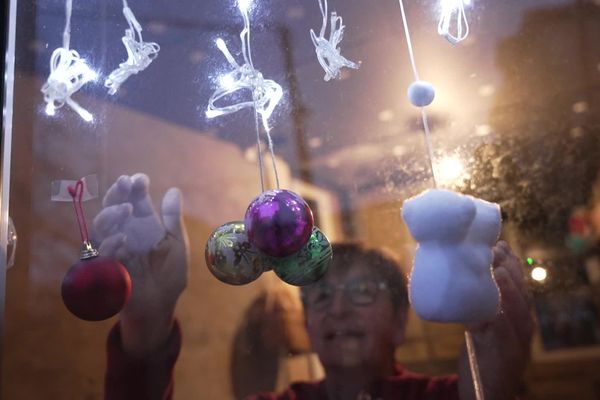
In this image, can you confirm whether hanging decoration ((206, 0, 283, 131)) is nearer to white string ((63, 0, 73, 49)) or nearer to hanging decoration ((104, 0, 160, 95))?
hanging decoration ((104, 0, 160, 95))

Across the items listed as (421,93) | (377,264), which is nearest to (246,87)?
(421,93)

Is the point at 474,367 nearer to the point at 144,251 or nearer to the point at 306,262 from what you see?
the point at 306,262

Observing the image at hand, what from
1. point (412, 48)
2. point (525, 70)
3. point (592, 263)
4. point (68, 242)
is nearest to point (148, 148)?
point (68, 242)

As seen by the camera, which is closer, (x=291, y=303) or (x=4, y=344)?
(x=4, y=344)

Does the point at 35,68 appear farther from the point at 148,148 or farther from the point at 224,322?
the point at 224,322

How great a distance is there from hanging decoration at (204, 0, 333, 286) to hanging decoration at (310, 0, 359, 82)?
74 mm

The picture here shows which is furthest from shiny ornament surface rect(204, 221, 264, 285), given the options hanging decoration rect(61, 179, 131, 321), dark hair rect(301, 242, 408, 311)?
dark hair rect(301, 242, 408, 311)

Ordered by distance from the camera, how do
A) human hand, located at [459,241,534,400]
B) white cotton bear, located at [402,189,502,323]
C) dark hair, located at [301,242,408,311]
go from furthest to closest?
dark hair, located at [301,242,408,311] → human hand, located at [459,241,534,400] → white cotton bear, located at [402,189,502,323]

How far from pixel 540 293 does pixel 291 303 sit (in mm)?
400

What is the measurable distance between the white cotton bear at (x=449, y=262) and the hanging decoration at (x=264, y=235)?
11 centimetres

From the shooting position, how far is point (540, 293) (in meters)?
0.68

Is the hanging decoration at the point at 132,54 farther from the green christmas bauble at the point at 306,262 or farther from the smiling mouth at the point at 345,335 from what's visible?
the smiling mouth at the point at 345,335

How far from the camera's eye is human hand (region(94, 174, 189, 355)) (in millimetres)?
689

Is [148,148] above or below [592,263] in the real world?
above
